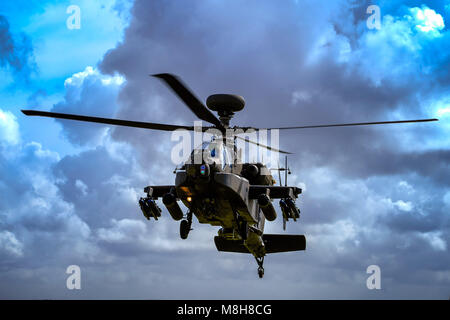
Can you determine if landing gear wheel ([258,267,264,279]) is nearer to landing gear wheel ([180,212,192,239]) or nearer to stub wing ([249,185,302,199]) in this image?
stub wing ([249,185,302,199])

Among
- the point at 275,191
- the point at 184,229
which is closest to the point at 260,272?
the point at 275,191

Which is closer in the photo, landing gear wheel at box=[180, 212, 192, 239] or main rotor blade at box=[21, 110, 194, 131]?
main rotor blade at box=[21, 110, 194, 131]

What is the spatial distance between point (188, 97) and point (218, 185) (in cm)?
300

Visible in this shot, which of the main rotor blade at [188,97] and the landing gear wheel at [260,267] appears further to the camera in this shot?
the landing gear wheel at [260,267]

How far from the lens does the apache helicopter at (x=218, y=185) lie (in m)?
12.2

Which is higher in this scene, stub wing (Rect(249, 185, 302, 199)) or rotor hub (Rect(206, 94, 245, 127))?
rotor hub (Rect(206, 94, 245, 127))

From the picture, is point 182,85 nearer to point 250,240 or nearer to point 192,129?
point 192,129

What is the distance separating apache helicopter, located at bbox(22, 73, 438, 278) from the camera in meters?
12.2

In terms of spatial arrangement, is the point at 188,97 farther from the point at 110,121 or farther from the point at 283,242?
the point at 283,242

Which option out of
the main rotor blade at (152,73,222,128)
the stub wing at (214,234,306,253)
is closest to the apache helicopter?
the main rotor blade at (152,73,222,128)

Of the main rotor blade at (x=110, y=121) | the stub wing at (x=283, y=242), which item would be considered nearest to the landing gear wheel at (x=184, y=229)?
the main rotor blade at (x=110, y=121)

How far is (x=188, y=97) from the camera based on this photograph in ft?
38.9

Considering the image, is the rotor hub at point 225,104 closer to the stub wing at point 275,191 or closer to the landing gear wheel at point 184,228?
the stub wing at point 275,191
